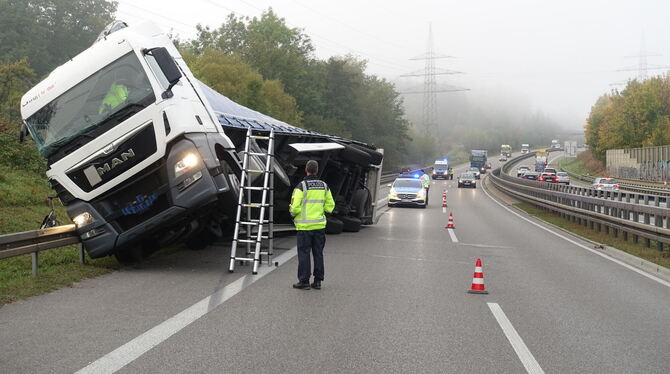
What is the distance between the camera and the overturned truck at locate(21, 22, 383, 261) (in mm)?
10227

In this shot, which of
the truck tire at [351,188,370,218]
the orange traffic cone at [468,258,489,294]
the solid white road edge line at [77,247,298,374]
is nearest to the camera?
the solid white road edge line at [77,247,298,374]

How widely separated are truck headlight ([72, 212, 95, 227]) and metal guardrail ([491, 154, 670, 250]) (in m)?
11.2

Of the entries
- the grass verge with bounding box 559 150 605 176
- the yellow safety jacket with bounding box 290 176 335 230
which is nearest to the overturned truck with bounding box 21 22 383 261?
the yellow safety jacket with bounding box 290 176 335 230

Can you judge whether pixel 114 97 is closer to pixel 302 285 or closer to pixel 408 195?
pixel 302 285

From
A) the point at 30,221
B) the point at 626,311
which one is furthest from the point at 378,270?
the point at 30,221

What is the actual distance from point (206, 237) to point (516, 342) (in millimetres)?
8006

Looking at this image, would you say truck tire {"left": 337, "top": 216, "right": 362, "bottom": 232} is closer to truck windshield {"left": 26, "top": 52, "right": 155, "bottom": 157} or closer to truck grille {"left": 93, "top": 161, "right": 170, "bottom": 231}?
truck grille {"left": 93, "top": 161, "right": 170, "bottom": 231}

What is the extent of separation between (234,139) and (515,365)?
814 cm

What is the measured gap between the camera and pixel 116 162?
1021cm

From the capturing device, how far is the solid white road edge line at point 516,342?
19.4ft

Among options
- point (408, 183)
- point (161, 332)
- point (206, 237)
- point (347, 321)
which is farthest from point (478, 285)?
point (408, 183)

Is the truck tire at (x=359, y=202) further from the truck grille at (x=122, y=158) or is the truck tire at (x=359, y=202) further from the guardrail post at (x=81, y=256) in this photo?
the truck grille at (x=122, y=158)

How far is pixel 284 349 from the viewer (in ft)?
20.6

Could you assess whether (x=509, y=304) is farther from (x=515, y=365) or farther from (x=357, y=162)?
(x=357, y=162)
